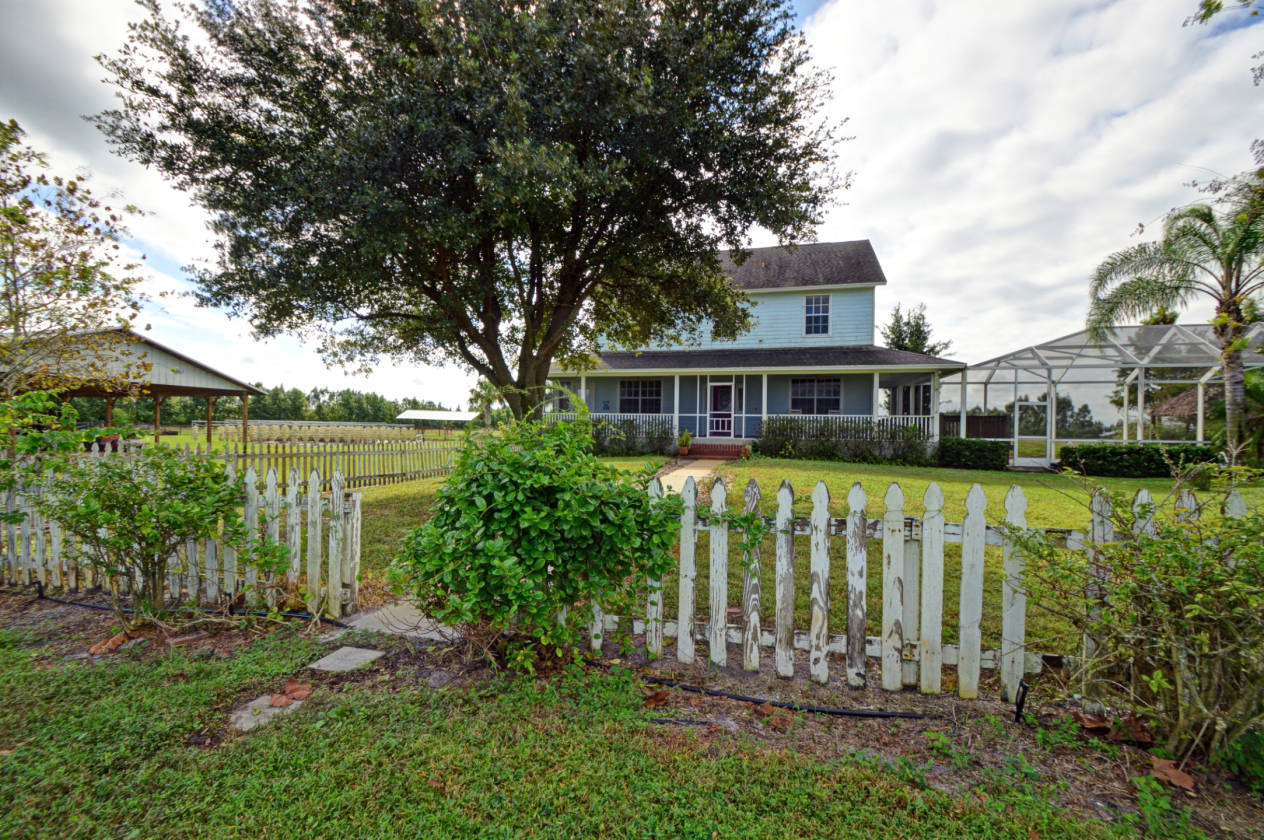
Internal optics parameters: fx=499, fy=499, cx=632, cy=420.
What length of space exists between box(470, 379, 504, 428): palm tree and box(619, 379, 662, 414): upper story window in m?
17.0

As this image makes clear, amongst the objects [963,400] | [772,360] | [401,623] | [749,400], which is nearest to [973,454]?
[963,400]

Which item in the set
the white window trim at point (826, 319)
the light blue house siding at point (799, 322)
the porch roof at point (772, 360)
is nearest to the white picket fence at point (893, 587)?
the porch roof at point (772, 360)

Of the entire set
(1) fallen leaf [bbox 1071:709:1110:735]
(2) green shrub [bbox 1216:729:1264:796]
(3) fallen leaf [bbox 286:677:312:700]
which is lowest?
(3) fallen leaf [bbox 286:677:312:700]

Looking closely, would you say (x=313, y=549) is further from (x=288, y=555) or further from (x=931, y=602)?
(x=931, y=602)

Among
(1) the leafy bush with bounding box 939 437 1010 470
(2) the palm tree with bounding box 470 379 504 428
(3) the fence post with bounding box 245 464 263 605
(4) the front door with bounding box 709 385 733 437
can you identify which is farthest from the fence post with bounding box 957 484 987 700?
(4) the front door with bounding box 709 385 733 437

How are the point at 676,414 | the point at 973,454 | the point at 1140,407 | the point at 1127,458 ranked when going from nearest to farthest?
the point at 1127,458 → the point at 973,454 → the point at 1140,407 → the point at 676,414

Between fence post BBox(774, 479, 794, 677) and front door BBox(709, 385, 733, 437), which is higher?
front door BBox(709, 385, 733, 437)

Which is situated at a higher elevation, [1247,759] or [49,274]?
[49,274]

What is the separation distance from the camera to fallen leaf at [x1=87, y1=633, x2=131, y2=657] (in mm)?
3295

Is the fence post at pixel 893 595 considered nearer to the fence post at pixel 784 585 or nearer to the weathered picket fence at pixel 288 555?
the fence post at pixel 784 585

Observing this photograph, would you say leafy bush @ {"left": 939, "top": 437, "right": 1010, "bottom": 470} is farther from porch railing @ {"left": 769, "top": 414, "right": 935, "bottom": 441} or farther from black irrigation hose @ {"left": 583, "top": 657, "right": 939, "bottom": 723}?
black irrigation hose @ {"left": 583, "top": 657, "right": 939, "bottom": 723}

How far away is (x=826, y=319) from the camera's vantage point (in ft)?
63.1

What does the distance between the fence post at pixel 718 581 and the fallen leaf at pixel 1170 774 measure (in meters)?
1.86

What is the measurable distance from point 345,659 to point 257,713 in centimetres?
60
